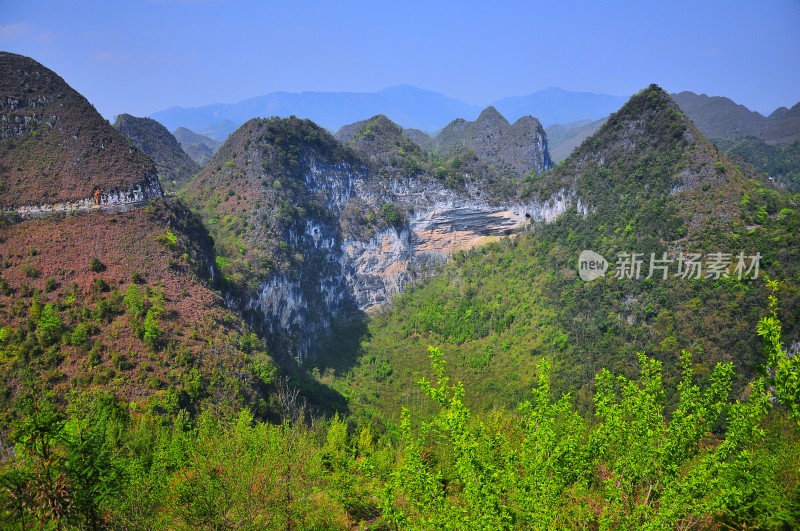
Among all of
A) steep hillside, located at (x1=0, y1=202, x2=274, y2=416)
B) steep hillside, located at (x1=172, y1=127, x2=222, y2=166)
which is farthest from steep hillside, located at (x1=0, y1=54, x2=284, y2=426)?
steep hillside, located at (x1=172, y1=127, x2=222, y2=166)

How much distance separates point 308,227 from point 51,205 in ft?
101

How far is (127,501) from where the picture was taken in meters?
12.8

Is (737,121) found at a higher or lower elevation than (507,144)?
higher

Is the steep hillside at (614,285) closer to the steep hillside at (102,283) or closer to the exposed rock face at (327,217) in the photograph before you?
the exposed rock face at (327,217)

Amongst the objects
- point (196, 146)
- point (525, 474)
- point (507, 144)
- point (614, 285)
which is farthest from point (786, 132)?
point (196, 146)

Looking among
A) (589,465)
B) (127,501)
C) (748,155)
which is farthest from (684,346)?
(748,155)

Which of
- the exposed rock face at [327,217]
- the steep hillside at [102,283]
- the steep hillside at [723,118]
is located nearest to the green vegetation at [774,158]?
the steep hillside at [723,118]

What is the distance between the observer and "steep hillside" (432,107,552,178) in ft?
352

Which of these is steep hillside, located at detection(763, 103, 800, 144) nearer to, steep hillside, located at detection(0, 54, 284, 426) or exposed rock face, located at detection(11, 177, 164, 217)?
steep hillside, located at detection(0, 54, 284, 426)

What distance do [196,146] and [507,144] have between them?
326 feet

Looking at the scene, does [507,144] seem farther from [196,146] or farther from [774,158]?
[196,146]

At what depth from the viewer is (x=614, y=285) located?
1845 inches

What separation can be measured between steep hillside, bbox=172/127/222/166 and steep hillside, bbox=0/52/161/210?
293 feet

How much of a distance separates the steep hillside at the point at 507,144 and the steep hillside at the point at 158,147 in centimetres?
5389
